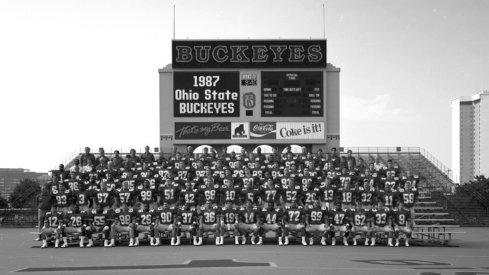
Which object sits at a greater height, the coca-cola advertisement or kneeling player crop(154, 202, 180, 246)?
the coca-cola advertisement

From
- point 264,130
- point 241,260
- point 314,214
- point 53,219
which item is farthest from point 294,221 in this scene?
point 53,219

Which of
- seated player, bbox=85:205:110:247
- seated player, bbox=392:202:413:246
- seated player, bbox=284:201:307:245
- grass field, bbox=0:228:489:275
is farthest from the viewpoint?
seated player, bbox=392:202:413:246

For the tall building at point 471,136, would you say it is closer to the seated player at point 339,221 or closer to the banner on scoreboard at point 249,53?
the banner on scoreboard at point 249,53

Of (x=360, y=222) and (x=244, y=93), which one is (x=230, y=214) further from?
(x=244, y=93)

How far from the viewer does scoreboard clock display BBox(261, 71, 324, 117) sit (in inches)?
894

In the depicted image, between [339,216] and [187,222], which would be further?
[339,216]

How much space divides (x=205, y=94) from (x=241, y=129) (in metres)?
2.23

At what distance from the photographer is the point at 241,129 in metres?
22.6

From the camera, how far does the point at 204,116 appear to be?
22.5 meters

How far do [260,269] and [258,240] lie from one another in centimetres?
721

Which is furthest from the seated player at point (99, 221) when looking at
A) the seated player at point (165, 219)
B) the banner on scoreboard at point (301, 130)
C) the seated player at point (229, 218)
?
the banner on scoreboard at point (301, 130)

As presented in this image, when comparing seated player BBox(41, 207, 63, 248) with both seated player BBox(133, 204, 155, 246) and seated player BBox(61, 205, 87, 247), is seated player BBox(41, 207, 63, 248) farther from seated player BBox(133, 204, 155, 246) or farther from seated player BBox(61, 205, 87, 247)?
seated player BBox(133, 204, 155, 246)

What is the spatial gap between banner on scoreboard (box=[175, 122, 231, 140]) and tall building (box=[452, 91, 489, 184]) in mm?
129364

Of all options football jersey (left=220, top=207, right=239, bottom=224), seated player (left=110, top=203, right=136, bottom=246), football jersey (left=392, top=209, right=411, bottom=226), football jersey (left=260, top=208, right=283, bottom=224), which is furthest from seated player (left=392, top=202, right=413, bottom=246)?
seated player (left=110, top=203, right=136, bottom=246)
